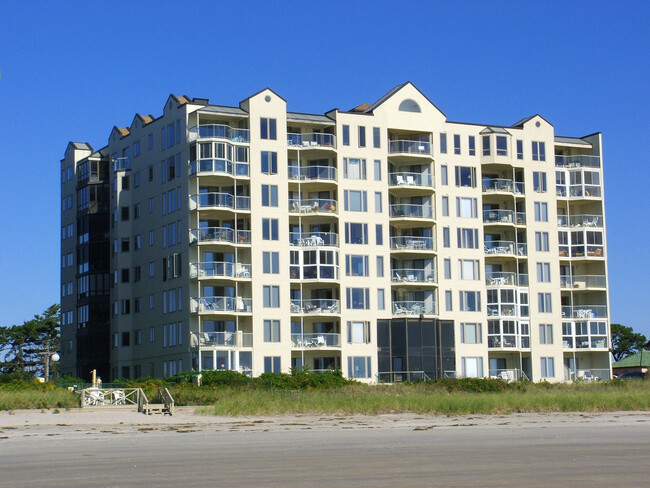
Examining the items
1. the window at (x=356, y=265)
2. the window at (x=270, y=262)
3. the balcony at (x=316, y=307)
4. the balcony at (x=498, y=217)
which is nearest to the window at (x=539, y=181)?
the balcony at (x=498, y=217)

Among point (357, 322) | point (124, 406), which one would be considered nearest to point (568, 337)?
point (357, 322)

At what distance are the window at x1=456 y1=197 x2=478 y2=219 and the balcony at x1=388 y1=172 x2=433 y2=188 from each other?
3.28m

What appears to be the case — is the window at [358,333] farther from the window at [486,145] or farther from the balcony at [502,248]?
the window at [486,145]

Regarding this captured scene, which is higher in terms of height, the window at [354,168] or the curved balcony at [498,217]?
the window at [354,168]

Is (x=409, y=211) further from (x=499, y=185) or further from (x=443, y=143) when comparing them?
(x=499, y=185)

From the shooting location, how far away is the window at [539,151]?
8738 cm

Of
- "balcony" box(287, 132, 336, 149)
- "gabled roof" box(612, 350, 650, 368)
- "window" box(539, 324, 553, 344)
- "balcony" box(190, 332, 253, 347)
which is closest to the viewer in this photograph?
"balcony" box(190, 332, 253, 347)

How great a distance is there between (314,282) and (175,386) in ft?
60.4

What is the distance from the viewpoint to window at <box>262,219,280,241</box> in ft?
249

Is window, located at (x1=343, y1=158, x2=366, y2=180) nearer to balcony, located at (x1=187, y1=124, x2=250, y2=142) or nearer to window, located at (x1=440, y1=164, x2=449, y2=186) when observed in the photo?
window, located at (x1=440, y1=164, x2=449, y2=186)

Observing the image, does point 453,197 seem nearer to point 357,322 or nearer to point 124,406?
point 357,322

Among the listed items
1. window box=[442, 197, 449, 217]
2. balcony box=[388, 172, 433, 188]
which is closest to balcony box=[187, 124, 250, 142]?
balcony box=[388, 172, 433, 188]

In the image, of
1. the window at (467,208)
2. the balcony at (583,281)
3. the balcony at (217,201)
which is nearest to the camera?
the balcony at (217,201)

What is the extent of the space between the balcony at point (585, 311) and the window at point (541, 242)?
5701 millimetres
